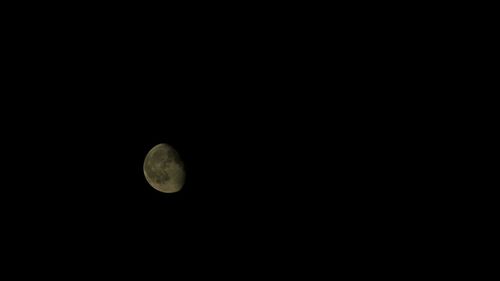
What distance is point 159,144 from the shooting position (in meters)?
3.75

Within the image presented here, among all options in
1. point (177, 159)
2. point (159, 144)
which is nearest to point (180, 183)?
point (177, 159)

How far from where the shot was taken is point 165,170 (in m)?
3.48

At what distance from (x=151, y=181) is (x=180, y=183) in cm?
31

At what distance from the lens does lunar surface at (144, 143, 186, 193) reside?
3479 millimetres

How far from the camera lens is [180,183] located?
3.58 metres

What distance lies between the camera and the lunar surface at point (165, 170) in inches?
137

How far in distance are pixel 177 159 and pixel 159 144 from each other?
0.34 meters

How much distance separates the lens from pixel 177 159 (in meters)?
3.57

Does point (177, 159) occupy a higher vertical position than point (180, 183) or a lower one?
higher

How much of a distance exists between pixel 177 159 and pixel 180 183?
26 cm

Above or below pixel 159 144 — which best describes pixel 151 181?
below

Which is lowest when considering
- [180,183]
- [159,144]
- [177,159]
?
[180,183]

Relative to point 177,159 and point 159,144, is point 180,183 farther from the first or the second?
point 159,144

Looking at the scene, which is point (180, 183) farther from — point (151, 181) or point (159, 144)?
point (159, 144)
